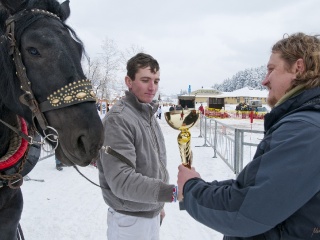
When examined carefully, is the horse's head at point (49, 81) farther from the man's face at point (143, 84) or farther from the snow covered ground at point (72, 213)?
the snow covered ground at point (72, 213)

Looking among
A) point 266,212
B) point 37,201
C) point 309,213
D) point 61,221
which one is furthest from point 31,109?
point 37,201

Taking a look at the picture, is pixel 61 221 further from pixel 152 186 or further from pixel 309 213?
pixel 309 213

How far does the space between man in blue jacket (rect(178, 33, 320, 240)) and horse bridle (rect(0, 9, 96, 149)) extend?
2.62 feet

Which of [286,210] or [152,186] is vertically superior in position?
[286,210]

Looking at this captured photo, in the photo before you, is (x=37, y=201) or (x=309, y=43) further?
(x=37, y=201)

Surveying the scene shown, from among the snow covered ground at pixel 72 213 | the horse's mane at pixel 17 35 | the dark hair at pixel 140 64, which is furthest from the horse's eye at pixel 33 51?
the snow covered ground at pixel 72 213

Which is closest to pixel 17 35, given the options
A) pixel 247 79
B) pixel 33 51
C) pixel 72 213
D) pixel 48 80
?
pixel 33 51

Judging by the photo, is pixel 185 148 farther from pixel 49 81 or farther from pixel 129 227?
pixel 49 81

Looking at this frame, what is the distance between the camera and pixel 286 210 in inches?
41.5

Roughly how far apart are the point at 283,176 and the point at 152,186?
99 cm

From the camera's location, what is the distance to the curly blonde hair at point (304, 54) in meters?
1.23

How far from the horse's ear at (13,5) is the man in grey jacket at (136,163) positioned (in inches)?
32.7

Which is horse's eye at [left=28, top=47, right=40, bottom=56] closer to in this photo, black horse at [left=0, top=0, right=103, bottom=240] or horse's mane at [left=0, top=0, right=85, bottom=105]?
black horse at [left=0, top=0, right=103, bottom=240]

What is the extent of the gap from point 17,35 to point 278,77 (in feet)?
4.96
